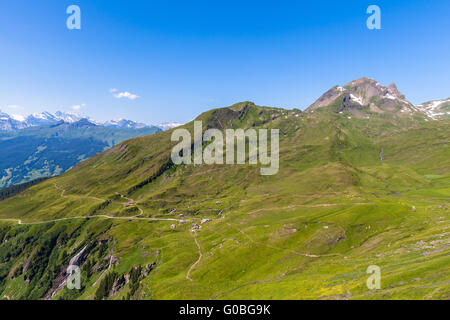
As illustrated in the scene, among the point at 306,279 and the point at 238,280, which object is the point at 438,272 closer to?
the point at 306,279

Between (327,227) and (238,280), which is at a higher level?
(327,227)

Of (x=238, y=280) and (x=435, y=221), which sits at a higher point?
(x=435, y=221)
